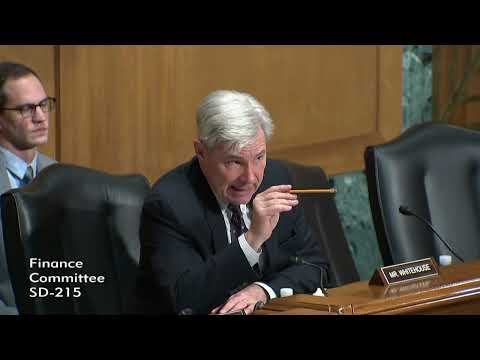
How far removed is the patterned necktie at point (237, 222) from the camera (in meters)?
2.88

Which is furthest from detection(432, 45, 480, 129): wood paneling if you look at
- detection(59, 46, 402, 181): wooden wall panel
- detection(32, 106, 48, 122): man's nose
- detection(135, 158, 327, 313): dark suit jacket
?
detection(135, 158, 327, 313): dark suit jacket

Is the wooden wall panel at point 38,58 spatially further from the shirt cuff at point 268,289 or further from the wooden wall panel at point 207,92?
the shirt cuff at point 268,289

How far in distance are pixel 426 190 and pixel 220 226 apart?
2.59 ft

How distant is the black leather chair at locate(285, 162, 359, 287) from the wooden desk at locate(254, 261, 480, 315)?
805mm

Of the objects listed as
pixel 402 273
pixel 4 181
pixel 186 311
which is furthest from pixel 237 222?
pixel 4 181

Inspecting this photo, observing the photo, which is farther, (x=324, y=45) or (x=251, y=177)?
(x=324, y=45)

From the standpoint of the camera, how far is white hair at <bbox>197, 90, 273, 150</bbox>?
270 centimetres

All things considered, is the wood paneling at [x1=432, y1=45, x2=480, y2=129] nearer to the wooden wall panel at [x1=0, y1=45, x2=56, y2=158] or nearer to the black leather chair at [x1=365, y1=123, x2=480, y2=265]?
the black leather chair at [x1=365, y1=123, x2=480, y2=265]

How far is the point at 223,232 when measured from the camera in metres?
2.81

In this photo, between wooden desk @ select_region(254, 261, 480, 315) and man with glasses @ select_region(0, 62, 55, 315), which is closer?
wooden desk @ select_region(254, 261, 480, 315)

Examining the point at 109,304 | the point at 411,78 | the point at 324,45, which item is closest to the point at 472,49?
the point at 411,78

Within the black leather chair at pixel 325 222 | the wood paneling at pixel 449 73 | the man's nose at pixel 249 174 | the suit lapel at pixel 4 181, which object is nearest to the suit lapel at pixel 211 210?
the man's nose at pixel 249 174

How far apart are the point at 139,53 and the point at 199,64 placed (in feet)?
0.93
